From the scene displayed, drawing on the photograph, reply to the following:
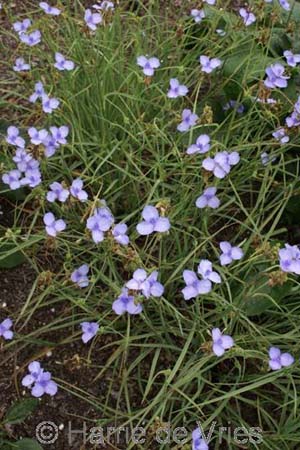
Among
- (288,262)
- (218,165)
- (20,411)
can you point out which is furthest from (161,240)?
(20,411)

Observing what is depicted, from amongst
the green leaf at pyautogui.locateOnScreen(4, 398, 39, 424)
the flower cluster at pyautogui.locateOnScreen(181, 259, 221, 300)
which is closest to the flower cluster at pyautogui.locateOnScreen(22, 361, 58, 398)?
the green leaf at pyautogui.locateOnScreen(4, 398, 39, 424)

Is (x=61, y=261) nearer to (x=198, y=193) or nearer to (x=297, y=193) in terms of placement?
(x=198, y=193)

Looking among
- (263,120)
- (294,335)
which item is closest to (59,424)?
(294,335)

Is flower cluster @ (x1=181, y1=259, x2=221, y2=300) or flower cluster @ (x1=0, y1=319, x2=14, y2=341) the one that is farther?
flower cluster @ (x1=0, y1=319, x2=14, y2=341)

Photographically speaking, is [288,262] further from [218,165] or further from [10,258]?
[10,258]

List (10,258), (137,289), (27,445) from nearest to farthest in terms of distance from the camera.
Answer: (137,289), (27,445), (10,258)

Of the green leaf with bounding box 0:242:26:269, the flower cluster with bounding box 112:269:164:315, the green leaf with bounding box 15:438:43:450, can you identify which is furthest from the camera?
the green leaf with bounding box 0:242:26:269

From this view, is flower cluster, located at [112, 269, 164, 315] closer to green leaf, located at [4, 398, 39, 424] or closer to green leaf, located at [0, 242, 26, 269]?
green leaf, located at [4, 398, 39, 424]

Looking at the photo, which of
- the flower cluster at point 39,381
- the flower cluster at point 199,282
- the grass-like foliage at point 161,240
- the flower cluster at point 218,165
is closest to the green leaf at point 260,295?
the grass-like foliage at point 161,240
